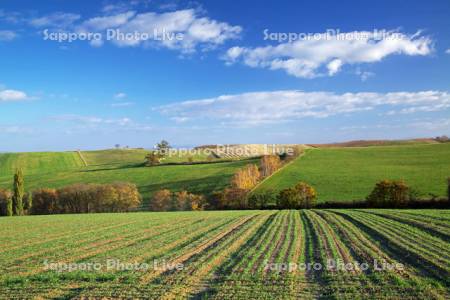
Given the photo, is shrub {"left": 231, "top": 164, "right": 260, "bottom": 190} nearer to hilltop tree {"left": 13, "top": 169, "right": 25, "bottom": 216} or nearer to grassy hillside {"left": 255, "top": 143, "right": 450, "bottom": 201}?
grassy hillside {"left": 255, "top": 143, "right": 450, "bottom": 201}

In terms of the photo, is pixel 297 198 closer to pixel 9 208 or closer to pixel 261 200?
pixel 261 200

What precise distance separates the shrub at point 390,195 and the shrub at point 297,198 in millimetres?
9219

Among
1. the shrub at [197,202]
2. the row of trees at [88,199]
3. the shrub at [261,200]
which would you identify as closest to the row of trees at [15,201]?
the row of trees at [88,199]

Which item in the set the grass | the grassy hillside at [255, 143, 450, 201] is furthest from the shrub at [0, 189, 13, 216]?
the grassy hillside at [255, 143, 450, 201]

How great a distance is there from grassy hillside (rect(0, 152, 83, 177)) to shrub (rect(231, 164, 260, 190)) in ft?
212

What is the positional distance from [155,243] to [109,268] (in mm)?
7083

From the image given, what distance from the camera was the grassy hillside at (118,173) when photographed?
280ft

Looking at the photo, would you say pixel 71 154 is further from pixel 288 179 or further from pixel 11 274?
pixel 11 274

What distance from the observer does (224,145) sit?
130875 millimetres

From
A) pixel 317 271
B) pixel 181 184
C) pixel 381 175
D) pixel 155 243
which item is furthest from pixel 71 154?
pixel 317 271

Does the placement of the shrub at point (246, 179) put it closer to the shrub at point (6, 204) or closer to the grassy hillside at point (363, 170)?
the grassy hillside at point (363, 170)

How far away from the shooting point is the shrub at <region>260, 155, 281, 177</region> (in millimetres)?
84375

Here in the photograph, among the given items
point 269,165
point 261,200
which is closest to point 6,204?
point 261,200

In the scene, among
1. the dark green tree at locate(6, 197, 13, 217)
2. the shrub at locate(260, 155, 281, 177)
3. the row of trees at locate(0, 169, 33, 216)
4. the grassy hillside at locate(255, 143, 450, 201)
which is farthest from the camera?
Answer: the shrub at locate(260, 155, 281, 177)
